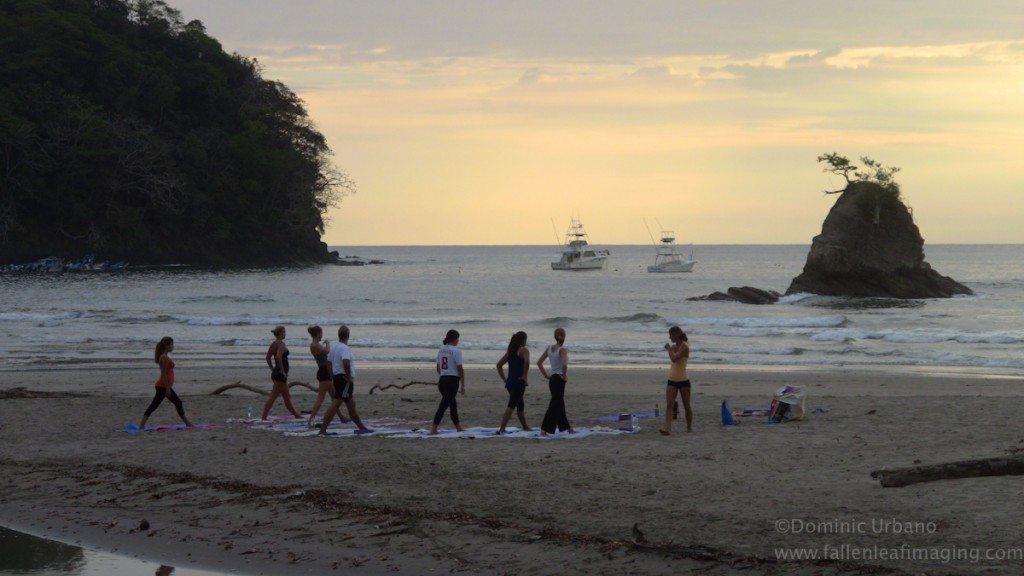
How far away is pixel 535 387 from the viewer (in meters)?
20.8

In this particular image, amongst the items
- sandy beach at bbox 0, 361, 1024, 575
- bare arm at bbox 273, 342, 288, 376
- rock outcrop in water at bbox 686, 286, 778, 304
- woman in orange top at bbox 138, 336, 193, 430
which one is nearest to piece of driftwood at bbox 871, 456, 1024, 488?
sandy beach at bbox 0, 361, 1024, 575

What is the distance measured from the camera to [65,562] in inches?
315

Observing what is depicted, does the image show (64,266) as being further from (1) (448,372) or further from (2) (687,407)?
(2) (687,407)

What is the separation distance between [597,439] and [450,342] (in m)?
2.28

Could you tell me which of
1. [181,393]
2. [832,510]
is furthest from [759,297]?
[832,510]

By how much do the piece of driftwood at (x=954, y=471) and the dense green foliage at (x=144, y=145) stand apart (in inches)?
3434

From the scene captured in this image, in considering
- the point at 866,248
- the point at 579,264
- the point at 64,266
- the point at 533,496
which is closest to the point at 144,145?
the point at 64,266

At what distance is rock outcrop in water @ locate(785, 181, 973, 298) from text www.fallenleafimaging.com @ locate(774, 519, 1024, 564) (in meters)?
46.9

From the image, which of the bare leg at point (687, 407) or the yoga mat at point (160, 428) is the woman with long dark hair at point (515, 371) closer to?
the bare leg at point (687, 407)

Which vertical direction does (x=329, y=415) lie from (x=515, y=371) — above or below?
below

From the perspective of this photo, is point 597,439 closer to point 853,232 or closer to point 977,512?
point 977,512

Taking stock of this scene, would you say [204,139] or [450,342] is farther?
[204,139]

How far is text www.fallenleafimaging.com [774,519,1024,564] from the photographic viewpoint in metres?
7.05

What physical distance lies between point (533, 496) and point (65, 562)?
404cm
